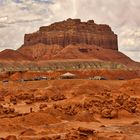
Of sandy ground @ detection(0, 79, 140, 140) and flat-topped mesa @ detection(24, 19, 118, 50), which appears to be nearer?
sandy ground @ detection(0, 79, 140, 140)

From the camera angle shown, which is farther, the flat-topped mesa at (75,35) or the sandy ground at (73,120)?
the flat-topped mesa at (75,35)

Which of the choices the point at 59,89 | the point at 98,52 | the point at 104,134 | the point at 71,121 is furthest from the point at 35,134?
the point at 98,52

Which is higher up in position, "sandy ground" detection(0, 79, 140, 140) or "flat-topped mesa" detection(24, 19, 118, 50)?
"flat-topped mesa" detection(24, 19, 118, 50)

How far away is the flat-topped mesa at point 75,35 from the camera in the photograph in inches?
6216

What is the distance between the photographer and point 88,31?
162375 millimetres

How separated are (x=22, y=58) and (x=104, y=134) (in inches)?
4701

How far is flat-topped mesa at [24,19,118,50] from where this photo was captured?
15788 cm

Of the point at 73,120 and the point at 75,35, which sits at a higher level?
the point at 75,35

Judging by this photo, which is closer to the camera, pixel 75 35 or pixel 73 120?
pixel 73 120

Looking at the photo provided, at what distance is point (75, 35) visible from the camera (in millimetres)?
157125

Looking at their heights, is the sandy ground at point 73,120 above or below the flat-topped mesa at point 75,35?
below

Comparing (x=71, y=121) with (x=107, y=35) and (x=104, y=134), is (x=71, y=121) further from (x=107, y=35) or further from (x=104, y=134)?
(x=107, y=35)

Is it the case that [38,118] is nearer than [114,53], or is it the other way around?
[38,118]

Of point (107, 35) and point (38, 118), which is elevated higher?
point (107, 35)
